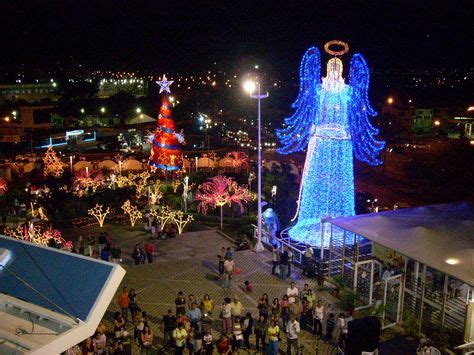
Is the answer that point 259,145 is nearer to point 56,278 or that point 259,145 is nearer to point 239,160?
point 56,278

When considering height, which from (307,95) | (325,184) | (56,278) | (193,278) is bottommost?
(193,278)

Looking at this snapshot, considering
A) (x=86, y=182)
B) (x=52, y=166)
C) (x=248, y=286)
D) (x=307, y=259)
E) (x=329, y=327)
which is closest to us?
(x=329, y=327)

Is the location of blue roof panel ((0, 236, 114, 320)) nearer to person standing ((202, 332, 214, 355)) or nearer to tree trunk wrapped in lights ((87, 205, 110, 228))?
person standing ((202, 332, 214, 355))

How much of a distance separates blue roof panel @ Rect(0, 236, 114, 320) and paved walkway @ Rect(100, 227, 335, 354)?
20.2ft

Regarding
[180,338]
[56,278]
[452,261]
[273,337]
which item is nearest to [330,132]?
[452,261]

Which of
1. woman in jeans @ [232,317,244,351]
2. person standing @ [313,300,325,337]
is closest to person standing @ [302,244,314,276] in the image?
person standing @ [313,300,325,337]

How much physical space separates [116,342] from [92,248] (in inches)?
346

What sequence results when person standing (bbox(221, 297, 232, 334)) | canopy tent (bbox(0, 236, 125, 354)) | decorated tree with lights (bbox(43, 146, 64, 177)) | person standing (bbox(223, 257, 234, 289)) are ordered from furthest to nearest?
1. decorated tree with lights (bbox(43, 146, 64, 177))
2. person standing (bbox(223, 257, 234, 289))
3. person standing (bbox(221, 297, 232, 334))
4. canopy tent (bbox(0, 236, 125, 354))

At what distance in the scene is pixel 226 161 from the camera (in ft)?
125

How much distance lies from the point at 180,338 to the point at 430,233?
806 cm

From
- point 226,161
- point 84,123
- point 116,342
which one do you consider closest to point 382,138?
point 226,161

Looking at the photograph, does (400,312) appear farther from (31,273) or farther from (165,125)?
(165,125)

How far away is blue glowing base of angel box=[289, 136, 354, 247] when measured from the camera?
18.6 meters

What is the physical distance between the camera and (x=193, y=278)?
16.7 m
